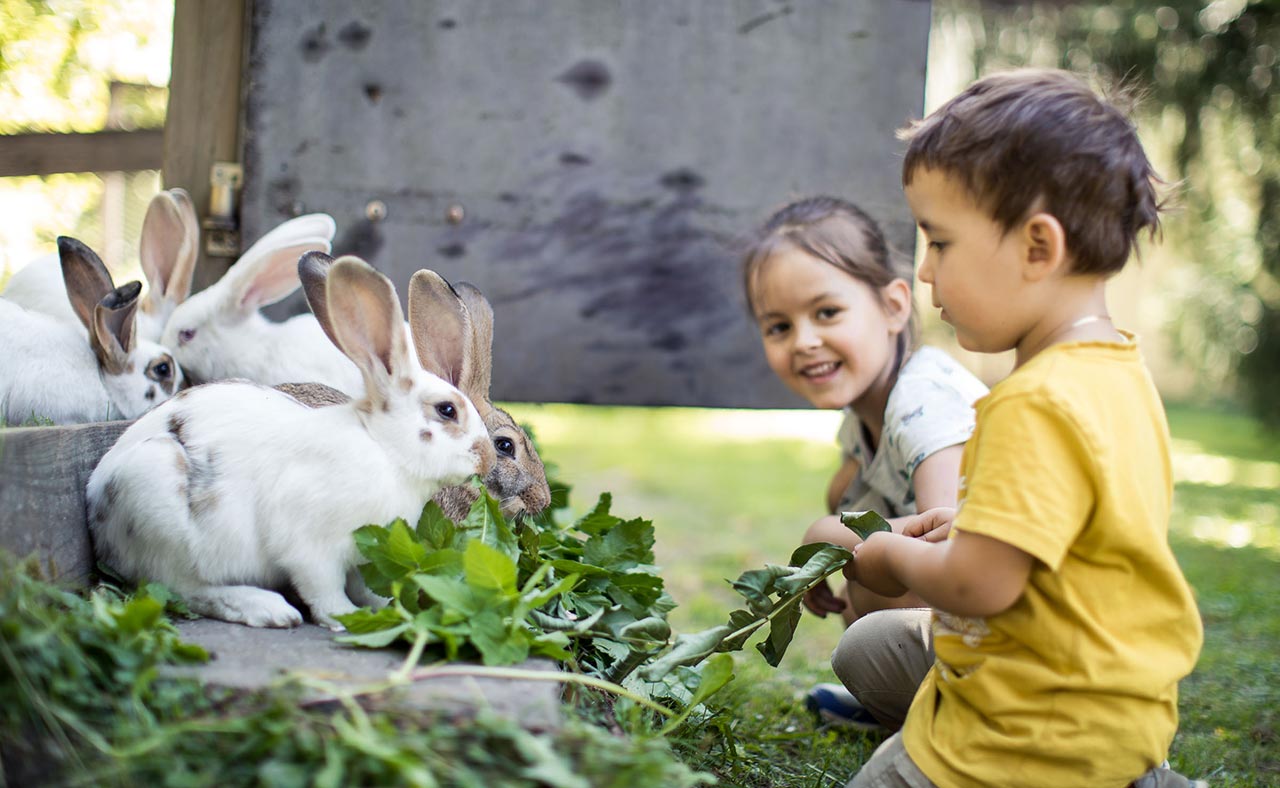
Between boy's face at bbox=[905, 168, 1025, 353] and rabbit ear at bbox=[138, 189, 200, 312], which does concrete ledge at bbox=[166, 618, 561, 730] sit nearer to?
boy's face at bbox=[905, 168, 1025, 353]

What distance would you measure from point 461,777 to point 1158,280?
1076cm

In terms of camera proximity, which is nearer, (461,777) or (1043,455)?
(461,777)

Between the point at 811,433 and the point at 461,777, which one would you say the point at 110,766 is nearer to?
the point at 461,777

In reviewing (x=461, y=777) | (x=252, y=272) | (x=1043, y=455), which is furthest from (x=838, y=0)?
(x=461, y=777)

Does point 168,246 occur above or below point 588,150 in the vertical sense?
below

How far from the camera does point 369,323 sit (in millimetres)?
2117

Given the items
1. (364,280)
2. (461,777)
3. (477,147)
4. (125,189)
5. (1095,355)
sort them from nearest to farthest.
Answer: (461,777) < (1095,355) < (364,280) < (477,147) < (125,189)

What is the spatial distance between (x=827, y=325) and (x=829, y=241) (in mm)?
256

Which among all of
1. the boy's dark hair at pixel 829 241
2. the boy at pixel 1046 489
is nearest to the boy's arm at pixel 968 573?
the boy at pixel 1046 489

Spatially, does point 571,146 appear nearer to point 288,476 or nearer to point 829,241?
point 829,241

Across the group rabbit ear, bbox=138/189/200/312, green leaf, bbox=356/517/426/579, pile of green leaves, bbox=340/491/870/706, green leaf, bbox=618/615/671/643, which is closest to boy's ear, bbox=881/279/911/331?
pile of green leaves, bbox=340/491/870/706

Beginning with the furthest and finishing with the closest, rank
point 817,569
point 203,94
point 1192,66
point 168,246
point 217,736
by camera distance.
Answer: point 1192,66 → point 203,94 → point 168,246 → point 817,569 → point 217,736

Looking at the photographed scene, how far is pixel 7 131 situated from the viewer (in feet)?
11.1

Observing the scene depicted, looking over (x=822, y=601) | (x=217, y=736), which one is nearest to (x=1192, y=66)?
(x=822, y=601)
